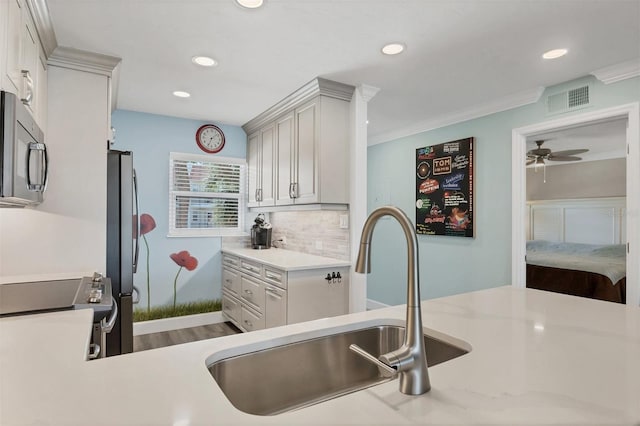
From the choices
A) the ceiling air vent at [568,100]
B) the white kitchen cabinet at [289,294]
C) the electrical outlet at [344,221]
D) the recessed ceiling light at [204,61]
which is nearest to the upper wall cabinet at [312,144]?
the electrical outlet at [344,221]

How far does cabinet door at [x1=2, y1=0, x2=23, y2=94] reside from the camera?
4.77 feet

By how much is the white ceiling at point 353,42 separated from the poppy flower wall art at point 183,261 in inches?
68.4

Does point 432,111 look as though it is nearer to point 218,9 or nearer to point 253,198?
point 253,198

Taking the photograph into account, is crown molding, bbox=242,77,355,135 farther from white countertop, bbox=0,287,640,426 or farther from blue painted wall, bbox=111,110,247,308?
white countertop, bbox=0,287,640,426

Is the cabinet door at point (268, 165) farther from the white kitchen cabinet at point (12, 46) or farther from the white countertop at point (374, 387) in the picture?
the white countertop at point (374, 387)

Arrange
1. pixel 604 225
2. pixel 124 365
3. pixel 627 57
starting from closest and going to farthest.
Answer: pixel 124 365, pixel 627 57, pixel 604 225

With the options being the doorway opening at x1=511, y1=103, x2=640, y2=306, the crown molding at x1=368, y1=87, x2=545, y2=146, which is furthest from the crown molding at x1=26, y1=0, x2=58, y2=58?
the doorway opening at x1=511, y1=103, x2=640, y2=306

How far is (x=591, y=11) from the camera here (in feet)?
6.33

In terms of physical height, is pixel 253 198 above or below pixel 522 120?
below

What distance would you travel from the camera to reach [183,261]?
410 centimetres

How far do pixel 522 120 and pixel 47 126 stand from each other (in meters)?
3.78

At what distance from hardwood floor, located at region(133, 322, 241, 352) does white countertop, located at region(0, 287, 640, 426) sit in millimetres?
2374

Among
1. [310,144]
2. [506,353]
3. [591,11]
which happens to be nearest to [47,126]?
[310,144]

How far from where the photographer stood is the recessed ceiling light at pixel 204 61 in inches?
100.0
